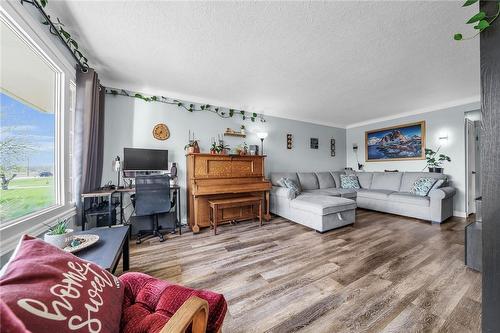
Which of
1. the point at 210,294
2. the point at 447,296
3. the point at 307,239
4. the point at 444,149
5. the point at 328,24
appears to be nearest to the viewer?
the point at 210,294

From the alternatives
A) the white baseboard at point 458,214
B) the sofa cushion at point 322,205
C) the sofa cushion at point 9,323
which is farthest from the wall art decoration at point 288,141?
the sofa cushion at point 9,323

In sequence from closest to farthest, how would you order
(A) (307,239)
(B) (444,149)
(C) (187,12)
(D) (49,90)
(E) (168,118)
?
1. (C) (187,12)
2. (D) (49,90)
3. (A) (307,239)
4. (E) (168,118)
5. (B) (444,149)

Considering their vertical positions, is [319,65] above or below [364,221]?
above

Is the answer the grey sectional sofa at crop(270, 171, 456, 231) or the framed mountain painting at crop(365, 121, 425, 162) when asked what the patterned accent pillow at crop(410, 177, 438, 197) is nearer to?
the grey sectional sofa at crop(270, 171, 456, 231)

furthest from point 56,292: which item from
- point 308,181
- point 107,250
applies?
point 308,181

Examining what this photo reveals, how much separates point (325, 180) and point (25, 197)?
513 centimetres

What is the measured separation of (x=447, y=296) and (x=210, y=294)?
1.98 metres

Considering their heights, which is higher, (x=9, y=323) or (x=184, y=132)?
(x=184, y=132)

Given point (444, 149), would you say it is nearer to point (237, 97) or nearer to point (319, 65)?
point (319, 65)

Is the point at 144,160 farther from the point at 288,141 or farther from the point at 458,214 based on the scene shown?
the point at 458,214

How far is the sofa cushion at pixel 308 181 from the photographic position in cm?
455

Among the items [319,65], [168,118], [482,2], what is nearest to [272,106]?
[319,65]

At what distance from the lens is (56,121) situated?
2004mm

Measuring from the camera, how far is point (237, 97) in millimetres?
3568
